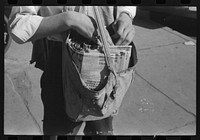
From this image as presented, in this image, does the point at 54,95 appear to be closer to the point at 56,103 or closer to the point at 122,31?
the point at 56,103

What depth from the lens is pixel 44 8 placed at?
1517 mm

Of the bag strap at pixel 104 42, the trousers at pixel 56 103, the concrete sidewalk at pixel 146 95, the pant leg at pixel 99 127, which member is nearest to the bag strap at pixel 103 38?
the bag strap at pixel 104 42

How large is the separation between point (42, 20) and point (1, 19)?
0.57m

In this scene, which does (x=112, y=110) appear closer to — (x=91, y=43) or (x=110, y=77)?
(x=110, y=77)

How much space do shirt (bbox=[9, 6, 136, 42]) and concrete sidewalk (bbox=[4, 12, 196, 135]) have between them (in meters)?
1.43

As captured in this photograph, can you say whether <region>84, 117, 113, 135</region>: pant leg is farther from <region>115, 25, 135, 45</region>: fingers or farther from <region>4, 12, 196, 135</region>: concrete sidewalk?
<region>4, 12, 196, 135</region>: concrete sidewalk

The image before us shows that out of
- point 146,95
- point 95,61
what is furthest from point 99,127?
point 146,95

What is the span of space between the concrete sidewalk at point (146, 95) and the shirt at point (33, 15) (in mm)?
1425

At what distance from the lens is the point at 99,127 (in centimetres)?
185

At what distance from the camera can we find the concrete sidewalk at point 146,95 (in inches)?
111

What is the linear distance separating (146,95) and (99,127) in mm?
1555

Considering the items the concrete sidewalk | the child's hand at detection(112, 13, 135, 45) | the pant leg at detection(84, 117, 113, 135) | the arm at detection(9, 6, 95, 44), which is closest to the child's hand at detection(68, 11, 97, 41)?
the arm at detection(9, 6, 95, 44)

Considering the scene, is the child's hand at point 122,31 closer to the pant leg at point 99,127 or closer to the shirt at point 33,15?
the shirt at point 33,15

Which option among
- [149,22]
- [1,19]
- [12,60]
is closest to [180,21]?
[149,22]
